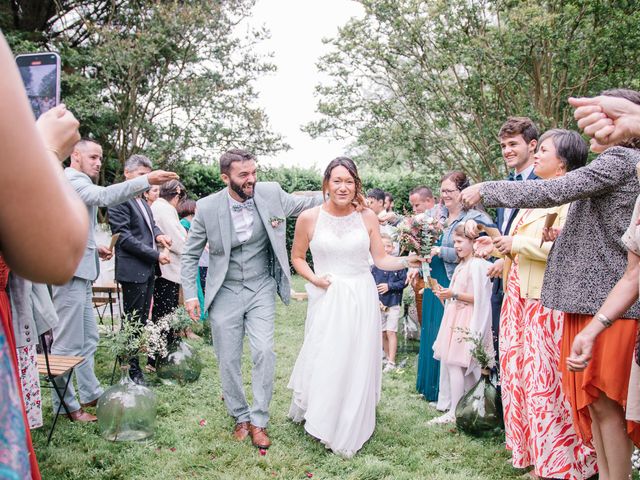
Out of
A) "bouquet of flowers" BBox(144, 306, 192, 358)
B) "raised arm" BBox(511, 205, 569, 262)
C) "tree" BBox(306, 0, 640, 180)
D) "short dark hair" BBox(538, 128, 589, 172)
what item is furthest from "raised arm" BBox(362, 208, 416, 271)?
"tree" BBox(306, 0, 640, 180)

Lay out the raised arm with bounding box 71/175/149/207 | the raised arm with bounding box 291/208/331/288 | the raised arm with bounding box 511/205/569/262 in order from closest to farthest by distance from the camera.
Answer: the raised arm with bounding box 511/205/569/262 → the raised arm with bounding box 71/175/149/207 → the raised arm with bounding box 291/208/331/288

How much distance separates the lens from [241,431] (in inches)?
191

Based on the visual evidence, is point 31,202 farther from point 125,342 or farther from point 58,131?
point 125,342

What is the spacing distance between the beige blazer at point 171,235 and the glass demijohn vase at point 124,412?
264cm

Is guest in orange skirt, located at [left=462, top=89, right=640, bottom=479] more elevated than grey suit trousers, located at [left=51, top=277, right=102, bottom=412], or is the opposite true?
guest in orange skirt, located at [left=462, top=89, right=640, bottom=479]

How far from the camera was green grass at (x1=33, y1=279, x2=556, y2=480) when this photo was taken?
4.18 m

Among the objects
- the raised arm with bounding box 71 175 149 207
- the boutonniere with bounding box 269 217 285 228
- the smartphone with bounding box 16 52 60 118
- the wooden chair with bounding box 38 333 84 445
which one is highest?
the smartphone with bounding box 16 52 60 118

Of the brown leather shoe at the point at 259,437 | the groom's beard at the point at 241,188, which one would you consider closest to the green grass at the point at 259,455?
the brown leather shoe at the point at 259,437

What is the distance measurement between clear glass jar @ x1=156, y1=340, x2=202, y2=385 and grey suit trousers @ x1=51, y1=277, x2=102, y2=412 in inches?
38.5

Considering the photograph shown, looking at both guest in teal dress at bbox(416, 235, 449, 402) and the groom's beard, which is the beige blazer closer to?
the groom's beard

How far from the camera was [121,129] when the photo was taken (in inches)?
555

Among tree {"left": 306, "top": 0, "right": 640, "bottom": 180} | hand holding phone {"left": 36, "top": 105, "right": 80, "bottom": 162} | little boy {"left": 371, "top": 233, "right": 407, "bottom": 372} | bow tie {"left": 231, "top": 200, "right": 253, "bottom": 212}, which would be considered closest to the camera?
hand holding phone {"left": 36, "top": 105, "right": 80, "bottom": 162}

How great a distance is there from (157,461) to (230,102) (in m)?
11.3

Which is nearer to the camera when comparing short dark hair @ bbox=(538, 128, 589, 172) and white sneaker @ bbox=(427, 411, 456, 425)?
short dark hair @ bbox=(538, 128, 589, 172)
